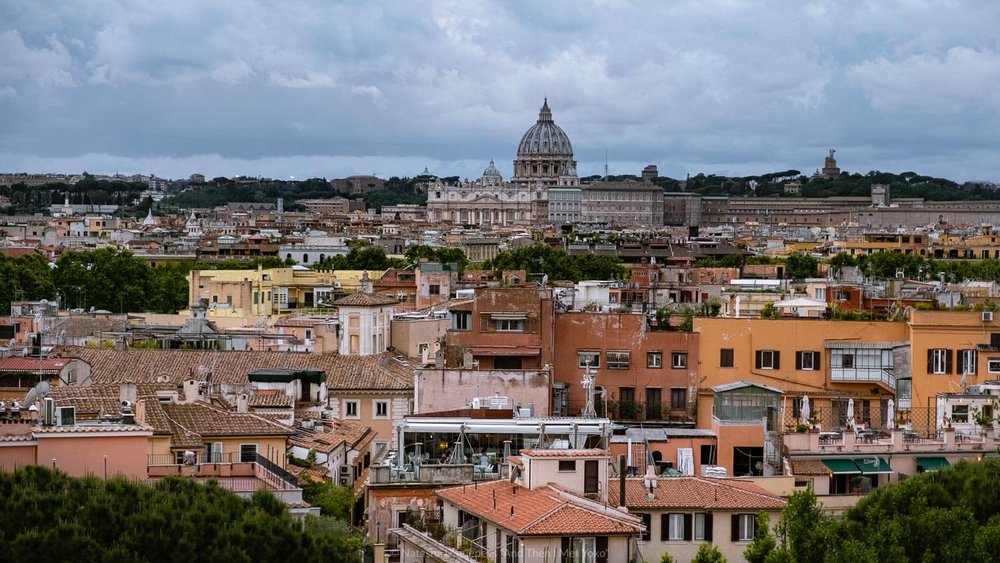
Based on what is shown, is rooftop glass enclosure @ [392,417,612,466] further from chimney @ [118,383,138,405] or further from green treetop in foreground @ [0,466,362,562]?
green treetop in foreground @ [0,466,362,562]

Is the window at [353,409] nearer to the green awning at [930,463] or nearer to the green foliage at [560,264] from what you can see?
the green awning at [930,463]

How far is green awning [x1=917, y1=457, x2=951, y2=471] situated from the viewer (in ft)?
63.7

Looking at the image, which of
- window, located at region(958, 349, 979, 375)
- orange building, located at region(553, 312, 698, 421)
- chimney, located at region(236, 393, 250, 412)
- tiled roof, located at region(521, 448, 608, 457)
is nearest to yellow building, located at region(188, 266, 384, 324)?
orange building, located at region(553, 312, 698, 421)

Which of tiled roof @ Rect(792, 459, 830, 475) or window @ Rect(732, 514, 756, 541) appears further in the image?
tiled roof @ Rect(792, 459, 830, 475)

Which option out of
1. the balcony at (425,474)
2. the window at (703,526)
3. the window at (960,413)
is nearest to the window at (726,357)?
the window at (960,413)

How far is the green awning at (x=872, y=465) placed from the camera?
1930 cm

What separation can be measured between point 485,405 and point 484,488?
4551mm

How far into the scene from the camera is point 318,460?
67.1ft

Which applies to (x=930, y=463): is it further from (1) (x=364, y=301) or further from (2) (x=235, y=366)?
(1) (x=364, y=301)

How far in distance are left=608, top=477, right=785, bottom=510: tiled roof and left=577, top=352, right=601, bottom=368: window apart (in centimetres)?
743

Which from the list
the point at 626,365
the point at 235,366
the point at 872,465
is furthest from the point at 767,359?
the point at 235,366

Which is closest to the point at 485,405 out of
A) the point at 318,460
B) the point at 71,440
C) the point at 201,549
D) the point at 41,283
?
the point at 318,460

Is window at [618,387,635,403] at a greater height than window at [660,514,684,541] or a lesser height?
greater

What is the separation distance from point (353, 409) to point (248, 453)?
6860 millimetres
